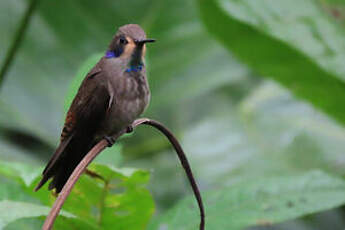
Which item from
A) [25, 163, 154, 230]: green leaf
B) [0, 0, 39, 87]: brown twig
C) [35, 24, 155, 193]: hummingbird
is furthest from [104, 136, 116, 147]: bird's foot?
[0, 0, 39, 87]: brown twig

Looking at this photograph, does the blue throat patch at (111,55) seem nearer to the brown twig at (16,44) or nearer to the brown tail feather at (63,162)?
the brown tail feather at (63,162)

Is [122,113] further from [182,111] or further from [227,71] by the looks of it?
[182,111]

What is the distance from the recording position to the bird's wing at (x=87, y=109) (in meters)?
1.90

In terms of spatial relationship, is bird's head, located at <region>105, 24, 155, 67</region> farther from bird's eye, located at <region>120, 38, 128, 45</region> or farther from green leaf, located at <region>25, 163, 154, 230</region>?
green leaf, located at <region>25, 163, 154, 230</region>

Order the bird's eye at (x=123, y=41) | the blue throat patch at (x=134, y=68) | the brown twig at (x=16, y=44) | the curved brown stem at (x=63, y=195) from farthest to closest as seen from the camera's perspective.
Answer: the brown twig at (x=16, y=44), the blue throat patch at (x=134, y=68), the bird's eye at (x=123, y=41), the curved brown stem at (x=63, y=195)

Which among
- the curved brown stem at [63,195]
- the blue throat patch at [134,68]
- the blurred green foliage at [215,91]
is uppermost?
the blurred green foliage at [215,91]

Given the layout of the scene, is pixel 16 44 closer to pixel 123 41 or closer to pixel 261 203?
pixel 123 41

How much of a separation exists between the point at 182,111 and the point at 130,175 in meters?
3.09

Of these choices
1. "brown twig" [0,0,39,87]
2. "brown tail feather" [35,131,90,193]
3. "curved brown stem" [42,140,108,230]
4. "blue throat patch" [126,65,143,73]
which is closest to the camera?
"curved brown stem" [42,140,108,230]

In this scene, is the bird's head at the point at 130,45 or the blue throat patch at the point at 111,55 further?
the blue throat patch at the point at 111,55

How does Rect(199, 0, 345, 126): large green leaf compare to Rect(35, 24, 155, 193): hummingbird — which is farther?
Rect(199, 0, 345, 126): large green leaf

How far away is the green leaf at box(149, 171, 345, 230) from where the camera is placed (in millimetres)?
2062

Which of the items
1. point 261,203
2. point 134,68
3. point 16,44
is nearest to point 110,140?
point 134,68

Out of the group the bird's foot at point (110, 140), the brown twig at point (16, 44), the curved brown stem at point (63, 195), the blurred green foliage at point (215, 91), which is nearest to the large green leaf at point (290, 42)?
the blurred green foliage at point (215, 91)
